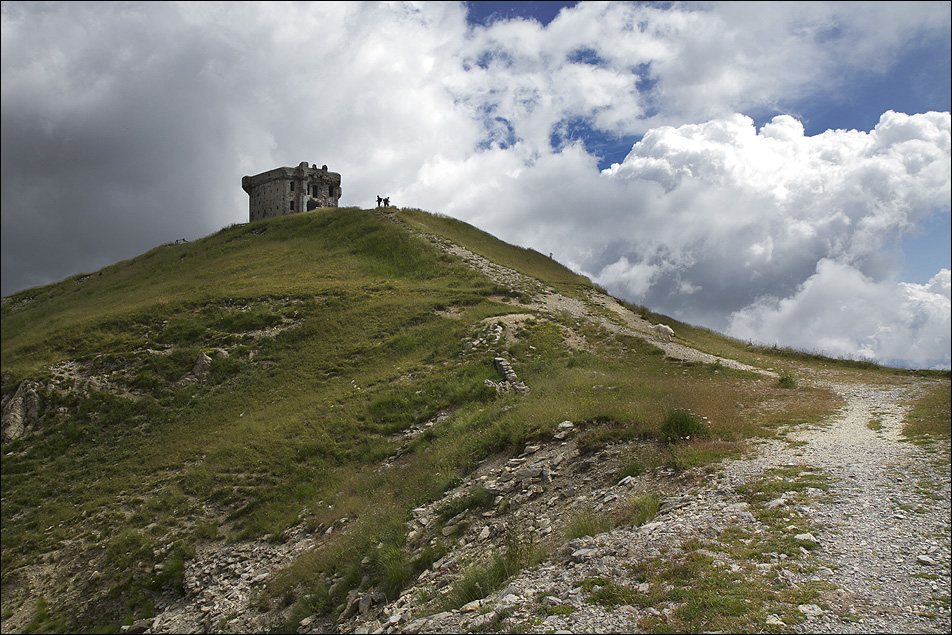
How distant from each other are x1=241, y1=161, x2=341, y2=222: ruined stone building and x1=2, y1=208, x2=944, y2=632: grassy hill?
25.1 m

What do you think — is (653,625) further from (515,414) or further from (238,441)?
(238,441)

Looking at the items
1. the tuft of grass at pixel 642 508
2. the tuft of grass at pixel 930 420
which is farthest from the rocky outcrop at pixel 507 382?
the tuft of grass at pixel 930 420

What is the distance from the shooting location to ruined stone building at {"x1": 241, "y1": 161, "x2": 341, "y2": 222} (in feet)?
221

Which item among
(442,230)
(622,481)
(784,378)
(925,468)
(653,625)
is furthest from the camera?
(442,230)

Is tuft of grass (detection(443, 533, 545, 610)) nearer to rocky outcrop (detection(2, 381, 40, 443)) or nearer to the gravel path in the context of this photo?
the gravel path

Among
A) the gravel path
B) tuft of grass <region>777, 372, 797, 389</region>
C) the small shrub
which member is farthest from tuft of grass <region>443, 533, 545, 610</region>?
tuft of grass <region>777, 372, 797, 389</region>

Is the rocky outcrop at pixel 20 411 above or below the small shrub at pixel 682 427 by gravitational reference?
below

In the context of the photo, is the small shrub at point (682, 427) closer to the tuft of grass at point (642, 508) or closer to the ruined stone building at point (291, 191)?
the tuft of grass at point (642, 508)

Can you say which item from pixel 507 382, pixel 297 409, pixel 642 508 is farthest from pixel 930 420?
pixel 297 409

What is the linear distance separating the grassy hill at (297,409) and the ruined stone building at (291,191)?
989 inches

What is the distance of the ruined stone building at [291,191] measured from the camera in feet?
221

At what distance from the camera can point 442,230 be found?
52812 millimetres

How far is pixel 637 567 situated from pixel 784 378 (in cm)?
1873

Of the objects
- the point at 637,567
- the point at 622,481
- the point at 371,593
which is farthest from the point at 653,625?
the point at 371,593
